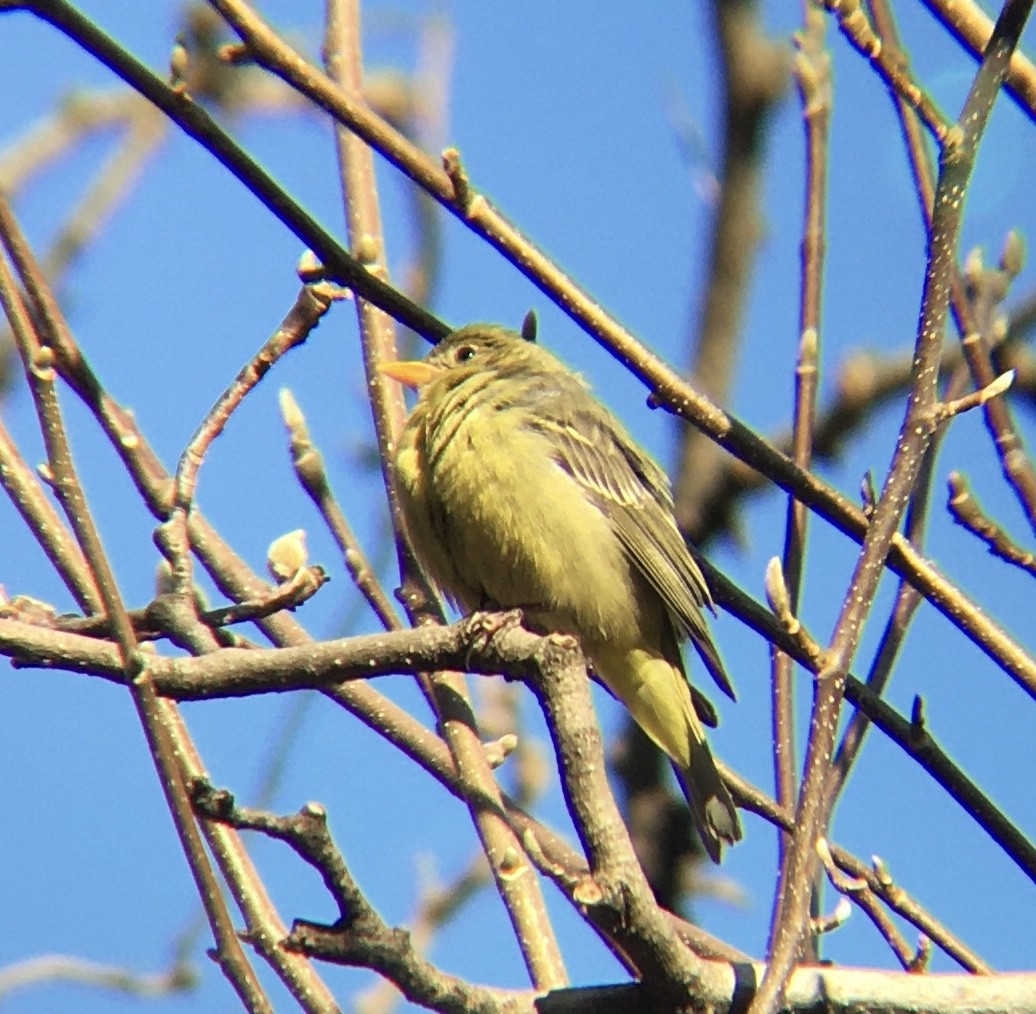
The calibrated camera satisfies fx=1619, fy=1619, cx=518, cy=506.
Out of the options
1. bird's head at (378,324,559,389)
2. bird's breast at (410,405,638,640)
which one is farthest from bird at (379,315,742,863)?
bird's head at (378,324,559,389)

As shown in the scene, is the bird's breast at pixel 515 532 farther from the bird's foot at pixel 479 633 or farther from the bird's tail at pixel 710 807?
the bird's foot at pixel 479 633

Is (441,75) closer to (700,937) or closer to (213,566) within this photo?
(213,566)

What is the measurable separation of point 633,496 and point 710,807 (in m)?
1.10

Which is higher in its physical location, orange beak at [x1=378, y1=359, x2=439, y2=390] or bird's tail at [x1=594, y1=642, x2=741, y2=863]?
orange beak at [x1=378, y1=359, x2=439, y2=390]

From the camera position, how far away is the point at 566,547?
4855 mm

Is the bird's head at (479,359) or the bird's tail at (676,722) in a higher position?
the bird's head at (479,359)

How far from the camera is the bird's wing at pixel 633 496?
190 inches

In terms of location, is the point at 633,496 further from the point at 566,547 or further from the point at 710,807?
the point at 710,807

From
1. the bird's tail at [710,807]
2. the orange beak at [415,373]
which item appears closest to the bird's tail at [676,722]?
the bird's tail at [710,807]

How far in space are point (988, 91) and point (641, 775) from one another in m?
4.34

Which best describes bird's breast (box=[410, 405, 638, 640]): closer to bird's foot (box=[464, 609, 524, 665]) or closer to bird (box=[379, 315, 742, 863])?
bird (box=[379, 315, 742, 863])

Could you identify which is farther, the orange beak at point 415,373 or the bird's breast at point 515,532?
the orange beak at point 415,373

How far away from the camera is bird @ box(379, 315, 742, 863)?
4746 mm

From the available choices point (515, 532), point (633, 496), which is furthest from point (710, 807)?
point (633, 496)
